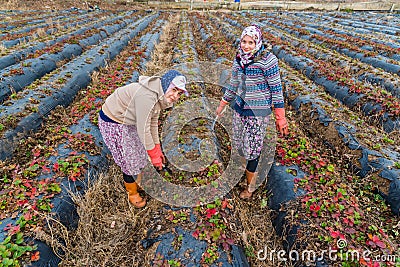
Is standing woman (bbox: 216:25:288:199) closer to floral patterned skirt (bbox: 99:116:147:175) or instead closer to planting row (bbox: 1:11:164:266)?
floral patterned skirt (bbox: 99:116:147:175)

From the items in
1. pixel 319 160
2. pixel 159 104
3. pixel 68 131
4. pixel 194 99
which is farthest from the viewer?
pixel 194 99

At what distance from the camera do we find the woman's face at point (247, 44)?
112 inches

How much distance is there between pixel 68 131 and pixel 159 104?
2541mm

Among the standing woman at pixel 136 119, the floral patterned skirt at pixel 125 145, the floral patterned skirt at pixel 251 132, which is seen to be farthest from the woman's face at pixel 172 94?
the floral patterned skirt at pixel 251 132

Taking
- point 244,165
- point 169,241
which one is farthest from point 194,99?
point 169,241

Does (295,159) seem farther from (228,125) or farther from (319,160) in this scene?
(228,125)

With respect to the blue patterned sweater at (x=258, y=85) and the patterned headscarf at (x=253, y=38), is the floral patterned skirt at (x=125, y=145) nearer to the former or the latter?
the blue patterned sweater at (x=258, y=85)

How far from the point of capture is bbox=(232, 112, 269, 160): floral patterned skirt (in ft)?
10.9

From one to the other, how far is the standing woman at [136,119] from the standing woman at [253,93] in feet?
3.22

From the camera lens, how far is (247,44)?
2.87 metres

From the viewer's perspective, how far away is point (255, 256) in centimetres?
300

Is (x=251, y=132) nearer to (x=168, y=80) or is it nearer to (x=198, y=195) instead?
(x=198, y=195)

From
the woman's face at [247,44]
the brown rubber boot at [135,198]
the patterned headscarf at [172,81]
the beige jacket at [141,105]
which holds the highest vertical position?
the woman's face at [247,44]

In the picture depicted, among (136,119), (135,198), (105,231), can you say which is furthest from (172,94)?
(105,231)
